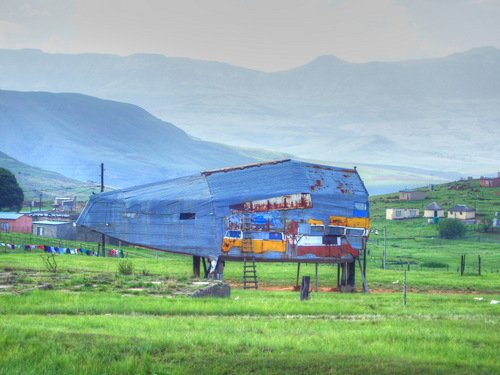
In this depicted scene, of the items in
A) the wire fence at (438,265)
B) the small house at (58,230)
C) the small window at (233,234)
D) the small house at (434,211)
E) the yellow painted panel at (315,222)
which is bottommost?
the wire fence at (438,265)

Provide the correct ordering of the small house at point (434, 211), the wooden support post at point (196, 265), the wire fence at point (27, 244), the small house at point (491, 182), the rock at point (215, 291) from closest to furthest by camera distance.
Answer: the rock at point (215, 291), the wooden support post at point (196, 265), the wire fence at point (27, 244), the small house at point (434, 211), the small house at point (491, 182)

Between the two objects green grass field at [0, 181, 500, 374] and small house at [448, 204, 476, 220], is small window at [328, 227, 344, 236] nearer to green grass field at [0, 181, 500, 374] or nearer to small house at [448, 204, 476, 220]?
green grass field at [0, 181, 500, 374]

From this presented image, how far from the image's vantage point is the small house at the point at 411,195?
495 ft

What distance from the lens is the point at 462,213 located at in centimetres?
12288

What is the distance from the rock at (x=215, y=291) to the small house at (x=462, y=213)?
10042cm

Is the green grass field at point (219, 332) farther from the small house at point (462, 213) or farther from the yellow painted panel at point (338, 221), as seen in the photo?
the small house at point (462, 213)

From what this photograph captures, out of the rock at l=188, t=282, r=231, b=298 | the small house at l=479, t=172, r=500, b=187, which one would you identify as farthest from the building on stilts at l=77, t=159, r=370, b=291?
the small house at l=479, t=172, r=500, b=187

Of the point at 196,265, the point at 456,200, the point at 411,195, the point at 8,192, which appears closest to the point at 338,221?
the point at 196,265

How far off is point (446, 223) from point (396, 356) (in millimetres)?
95550

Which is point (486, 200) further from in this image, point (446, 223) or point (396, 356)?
point (396, 356)

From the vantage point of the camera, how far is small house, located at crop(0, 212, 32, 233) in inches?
3659

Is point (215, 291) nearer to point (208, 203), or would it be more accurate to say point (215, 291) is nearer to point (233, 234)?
point (233, 234)

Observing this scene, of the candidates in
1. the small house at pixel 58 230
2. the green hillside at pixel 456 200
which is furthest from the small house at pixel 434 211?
the small house at pixel 58 230

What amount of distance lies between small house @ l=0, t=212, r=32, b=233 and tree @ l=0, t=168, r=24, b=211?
2567 centimetres
